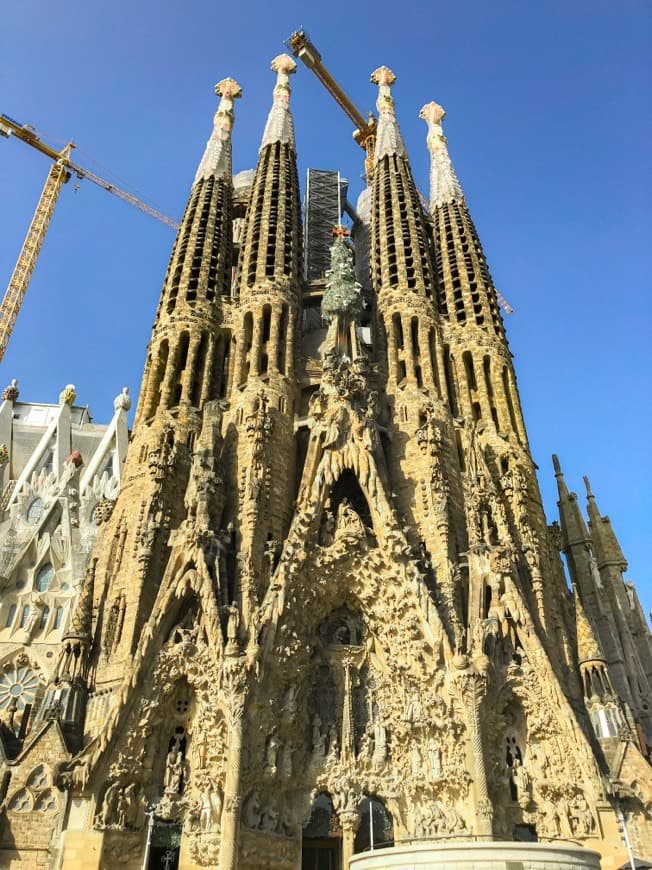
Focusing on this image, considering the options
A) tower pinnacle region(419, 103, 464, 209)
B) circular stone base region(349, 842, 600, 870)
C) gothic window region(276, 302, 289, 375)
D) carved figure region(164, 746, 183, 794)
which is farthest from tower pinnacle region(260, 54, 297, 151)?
circular stone base region(349, 842, 600, 870)

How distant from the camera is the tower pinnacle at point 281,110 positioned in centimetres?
3494

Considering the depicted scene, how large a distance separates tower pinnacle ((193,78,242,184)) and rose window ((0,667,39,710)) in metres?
22.2

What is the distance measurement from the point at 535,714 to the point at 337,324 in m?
14.9

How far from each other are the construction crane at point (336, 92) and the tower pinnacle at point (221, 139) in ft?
37.9

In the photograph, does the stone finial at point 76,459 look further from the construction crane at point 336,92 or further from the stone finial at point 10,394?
the construction crane at point 336,92

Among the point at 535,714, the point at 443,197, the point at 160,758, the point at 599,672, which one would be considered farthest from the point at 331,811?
the point at 443,197

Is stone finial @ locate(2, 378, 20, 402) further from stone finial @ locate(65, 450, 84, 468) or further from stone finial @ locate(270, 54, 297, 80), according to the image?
stone finial @ locate(270, 54, 297, 80)

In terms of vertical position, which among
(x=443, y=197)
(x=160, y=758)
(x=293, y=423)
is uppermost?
(x=443, y=197)

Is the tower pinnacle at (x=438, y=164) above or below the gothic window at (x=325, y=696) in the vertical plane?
above

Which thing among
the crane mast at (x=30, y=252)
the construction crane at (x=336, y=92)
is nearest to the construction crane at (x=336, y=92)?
the construction crane at (x=336, y=92)

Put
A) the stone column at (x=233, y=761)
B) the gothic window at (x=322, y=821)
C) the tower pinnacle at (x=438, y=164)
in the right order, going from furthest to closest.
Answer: the tower pinnacle at (x=438, y=164)
the gothic window at (x=322, y=821)
the stone column at (x=233, y=761)

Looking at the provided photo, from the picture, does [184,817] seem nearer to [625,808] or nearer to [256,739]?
[256,739]

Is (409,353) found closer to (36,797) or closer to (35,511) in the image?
(35,511)

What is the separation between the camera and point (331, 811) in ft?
59.9
